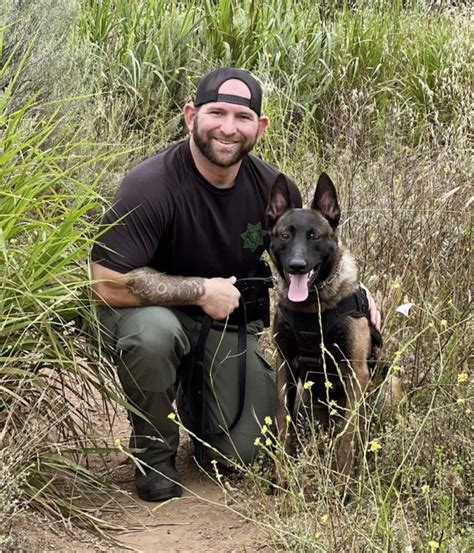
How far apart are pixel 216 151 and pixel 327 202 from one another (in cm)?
50

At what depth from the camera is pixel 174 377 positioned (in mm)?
4078

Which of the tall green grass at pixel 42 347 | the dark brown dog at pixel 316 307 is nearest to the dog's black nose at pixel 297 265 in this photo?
the dark brown dog at pixel 316 307

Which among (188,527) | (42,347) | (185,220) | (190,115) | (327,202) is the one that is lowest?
(188,527)

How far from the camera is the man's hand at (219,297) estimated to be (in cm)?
410

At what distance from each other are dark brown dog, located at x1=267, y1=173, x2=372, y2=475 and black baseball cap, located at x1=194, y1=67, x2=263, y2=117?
0.41 metres

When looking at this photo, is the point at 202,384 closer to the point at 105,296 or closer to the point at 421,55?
the point at 105,296

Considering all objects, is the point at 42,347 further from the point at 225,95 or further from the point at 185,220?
the point at 225,95

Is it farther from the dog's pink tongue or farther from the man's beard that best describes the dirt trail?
the man's beard

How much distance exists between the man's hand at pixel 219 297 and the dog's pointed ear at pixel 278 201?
0.30m

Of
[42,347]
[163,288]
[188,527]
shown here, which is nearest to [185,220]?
[163,288]

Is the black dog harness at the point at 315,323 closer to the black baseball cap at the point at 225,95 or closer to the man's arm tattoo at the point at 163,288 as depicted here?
the man's arm tattoo at the point at 163,288

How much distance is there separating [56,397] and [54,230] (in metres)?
0.61

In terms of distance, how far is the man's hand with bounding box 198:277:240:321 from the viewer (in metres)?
4.10

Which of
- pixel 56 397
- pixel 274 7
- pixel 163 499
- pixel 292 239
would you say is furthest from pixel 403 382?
pixel 274 7
